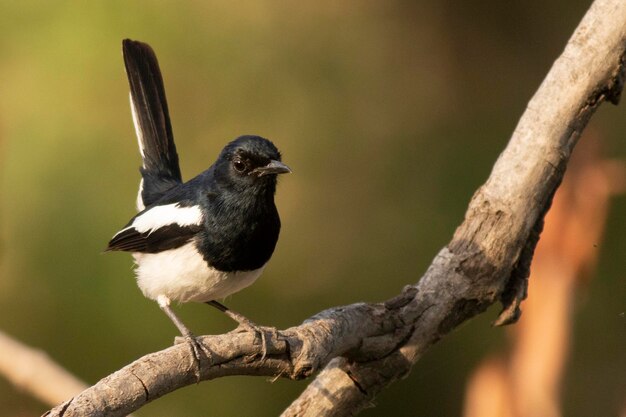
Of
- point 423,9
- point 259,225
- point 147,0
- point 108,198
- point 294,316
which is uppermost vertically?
point 147,0

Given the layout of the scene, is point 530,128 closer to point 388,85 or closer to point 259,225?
point 259,225

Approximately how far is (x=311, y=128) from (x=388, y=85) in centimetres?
83

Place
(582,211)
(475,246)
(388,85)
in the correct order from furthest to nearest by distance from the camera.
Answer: (388,85), (475,246), (582,211)

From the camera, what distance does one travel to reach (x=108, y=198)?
178 inches

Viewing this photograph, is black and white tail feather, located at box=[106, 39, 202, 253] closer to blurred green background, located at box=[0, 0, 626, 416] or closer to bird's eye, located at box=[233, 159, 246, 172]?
blurred green background, located at box=[0, 0, 626, 416]

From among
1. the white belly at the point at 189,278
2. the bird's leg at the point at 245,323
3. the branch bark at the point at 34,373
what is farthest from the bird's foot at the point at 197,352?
the white belly at the point at 189,278

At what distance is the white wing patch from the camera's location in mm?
3512

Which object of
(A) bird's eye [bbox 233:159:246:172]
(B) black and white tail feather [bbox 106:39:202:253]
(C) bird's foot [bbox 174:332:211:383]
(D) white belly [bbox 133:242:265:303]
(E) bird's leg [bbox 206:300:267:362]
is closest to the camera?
(C) bird's foot [bbox 174:332:211:383]

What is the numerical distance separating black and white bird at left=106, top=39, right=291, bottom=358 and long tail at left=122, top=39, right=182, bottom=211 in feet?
1.58

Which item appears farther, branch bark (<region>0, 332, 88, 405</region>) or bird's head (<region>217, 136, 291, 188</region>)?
bird's head (<region>217, 136, 291, 188</region>)

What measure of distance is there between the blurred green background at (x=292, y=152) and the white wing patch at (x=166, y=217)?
681 millimetres

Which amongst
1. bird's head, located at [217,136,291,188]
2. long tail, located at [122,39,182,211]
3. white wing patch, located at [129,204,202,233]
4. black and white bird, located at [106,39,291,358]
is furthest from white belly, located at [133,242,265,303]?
long tail, located at [122,39,182,211]

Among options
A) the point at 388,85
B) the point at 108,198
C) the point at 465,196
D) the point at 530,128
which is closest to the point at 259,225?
the point at 530,128

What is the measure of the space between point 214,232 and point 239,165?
0.89ft
